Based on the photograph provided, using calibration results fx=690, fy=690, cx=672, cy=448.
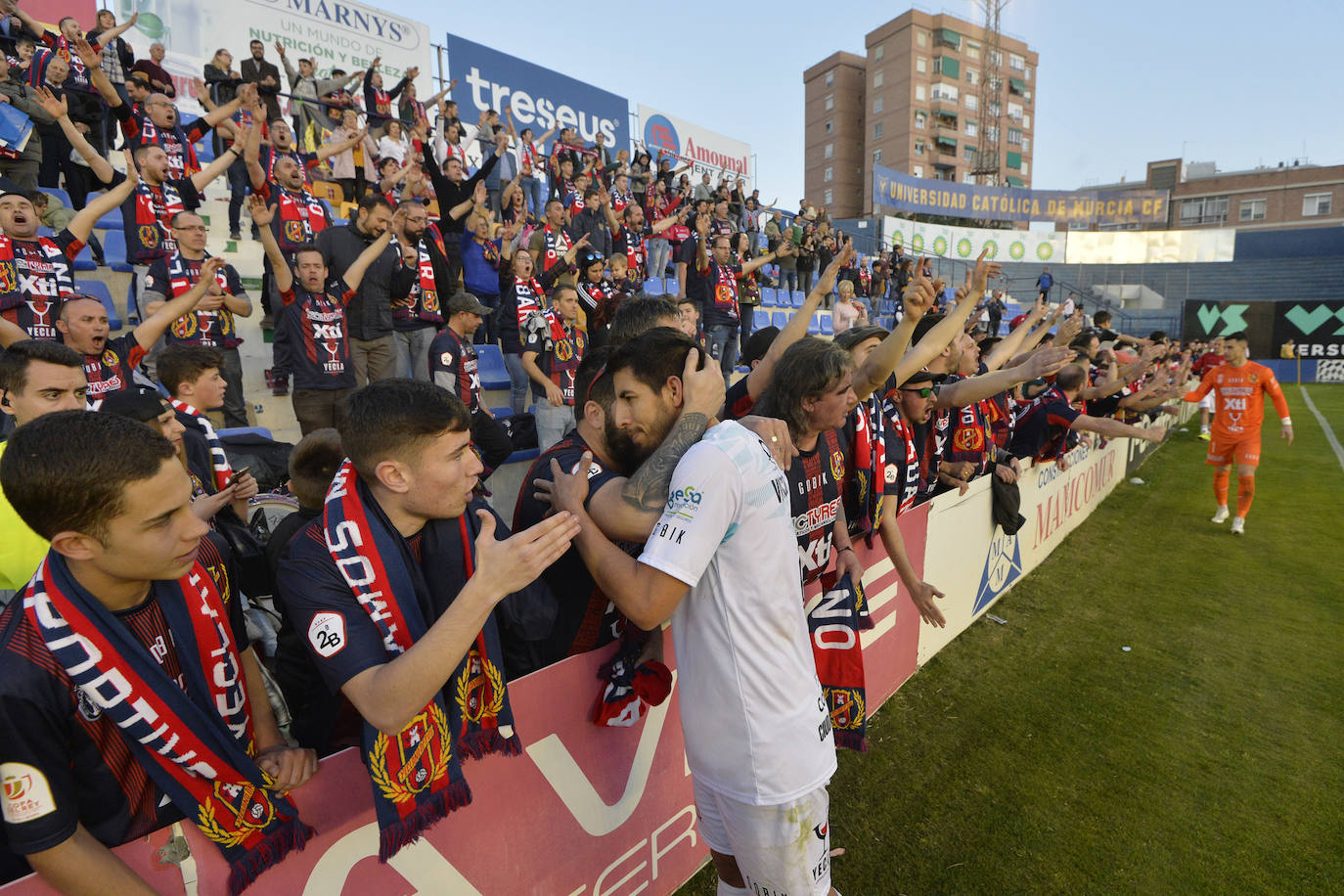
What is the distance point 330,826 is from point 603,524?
1.01 metres

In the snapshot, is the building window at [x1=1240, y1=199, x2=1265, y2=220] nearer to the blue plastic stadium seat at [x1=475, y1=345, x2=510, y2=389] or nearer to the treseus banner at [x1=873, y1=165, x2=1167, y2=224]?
the treseus banner at [x1=873, y1=165, x2=1167, y2=224]

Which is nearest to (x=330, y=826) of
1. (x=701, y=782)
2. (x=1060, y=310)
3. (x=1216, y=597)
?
(x=701, y=782)

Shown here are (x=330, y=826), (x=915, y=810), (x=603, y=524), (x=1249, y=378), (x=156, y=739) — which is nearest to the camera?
(x=156, y=739)

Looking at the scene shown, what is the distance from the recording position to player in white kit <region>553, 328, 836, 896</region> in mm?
1712

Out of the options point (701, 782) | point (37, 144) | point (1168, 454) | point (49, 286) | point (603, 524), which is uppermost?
point (37, 144)

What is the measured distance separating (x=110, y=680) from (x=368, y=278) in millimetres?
5374

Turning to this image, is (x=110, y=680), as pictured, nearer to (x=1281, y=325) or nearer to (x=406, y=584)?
(x=406, y=584)

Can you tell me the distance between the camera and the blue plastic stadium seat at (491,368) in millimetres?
8859

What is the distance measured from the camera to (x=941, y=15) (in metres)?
60.4

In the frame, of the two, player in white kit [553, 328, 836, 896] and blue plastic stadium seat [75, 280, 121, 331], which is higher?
blue plastic stadium seat [75, 280, 121, 331]

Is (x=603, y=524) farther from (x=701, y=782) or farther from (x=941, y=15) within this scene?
(x=941, y=15)

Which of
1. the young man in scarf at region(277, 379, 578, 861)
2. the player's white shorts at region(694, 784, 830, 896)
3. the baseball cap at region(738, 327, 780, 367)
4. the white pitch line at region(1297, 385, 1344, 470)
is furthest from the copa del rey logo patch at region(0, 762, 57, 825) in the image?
the white pitch line at region(1297, 385, 1344, 470)

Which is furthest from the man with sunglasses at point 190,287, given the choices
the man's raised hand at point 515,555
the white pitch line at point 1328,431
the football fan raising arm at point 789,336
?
the white pitch line at point 1328,431

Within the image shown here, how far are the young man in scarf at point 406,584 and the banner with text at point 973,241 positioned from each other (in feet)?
114
